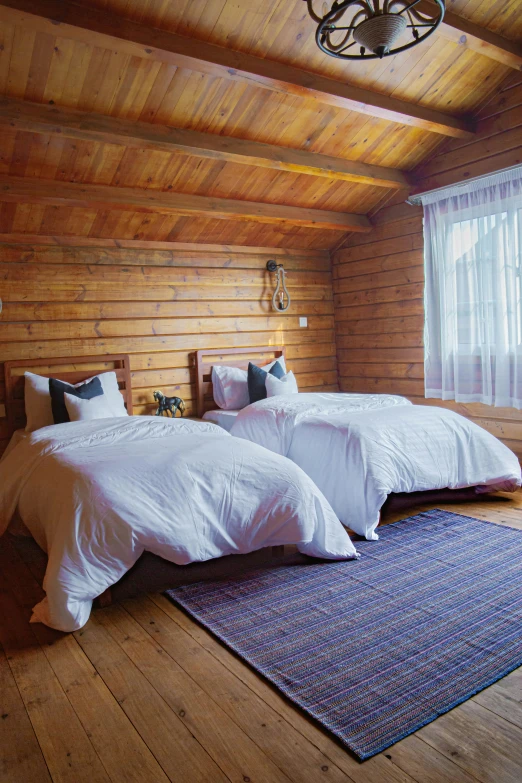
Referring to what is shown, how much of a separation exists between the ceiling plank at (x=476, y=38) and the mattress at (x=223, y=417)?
3030 millimetres

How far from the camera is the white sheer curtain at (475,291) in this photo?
4426 millimetres

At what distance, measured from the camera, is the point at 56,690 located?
201 cm

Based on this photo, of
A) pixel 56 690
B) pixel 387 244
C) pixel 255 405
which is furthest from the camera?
pixel 387 244

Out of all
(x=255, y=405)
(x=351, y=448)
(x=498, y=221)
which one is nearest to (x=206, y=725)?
(x=351, y=448)

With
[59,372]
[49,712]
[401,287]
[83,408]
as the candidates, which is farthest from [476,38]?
[49,712]

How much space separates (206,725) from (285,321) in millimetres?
4449

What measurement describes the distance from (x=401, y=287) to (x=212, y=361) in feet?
6.27

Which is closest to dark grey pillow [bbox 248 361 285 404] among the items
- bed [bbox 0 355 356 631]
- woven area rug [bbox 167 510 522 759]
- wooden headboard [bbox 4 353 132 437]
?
wooden headboard [bbox 4 353 132 437]

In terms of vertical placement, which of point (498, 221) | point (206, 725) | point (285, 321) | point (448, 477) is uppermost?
point (498, 221)

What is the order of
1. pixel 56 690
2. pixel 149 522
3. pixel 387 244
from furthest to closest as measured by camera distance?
pixel 387 244, pixel 149 522, pixel 56 690

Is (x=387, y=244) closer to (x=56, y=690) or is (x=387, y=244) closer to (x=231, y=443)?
(x=231, y=443)

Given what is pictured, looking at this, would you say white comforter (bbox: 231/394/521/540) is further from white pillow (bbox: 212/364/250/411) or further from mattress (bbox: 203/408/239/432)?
white pillow (bbox: 212/364/250/411)

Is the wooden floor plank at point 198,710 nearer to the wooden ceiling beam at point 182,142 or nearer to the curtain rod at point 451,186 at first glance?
the wooden ceiling beam at point 182,142

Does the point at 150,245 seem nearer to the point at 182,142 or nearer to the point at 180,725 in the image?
the point at 182,142
